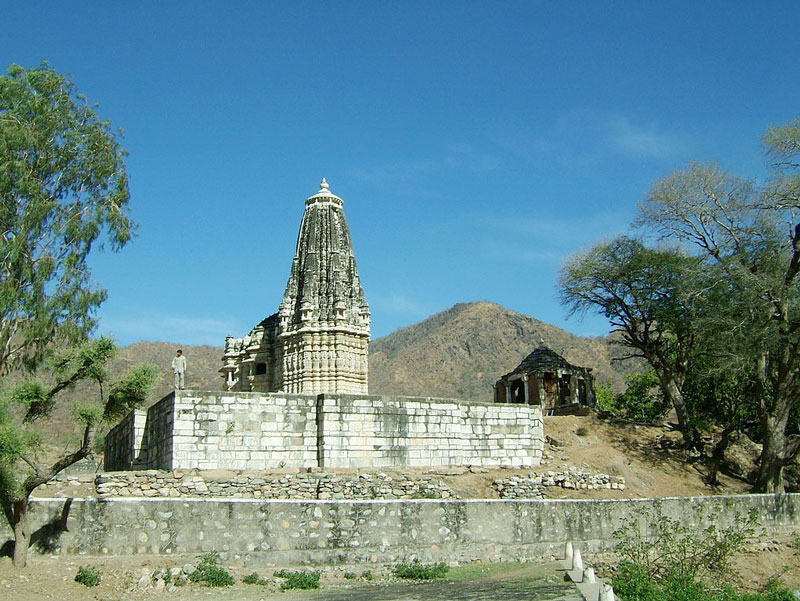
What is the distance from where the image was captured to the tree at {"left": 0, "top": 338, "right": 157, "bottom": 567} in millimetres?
12359

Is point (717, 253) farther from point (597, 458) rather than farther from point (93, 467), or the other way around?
point (93, 467)

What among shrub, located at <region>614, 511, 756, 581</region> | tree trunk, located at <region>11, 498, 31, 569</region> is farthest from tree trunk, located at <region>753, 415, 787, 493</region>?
tree trunk, located at <region>11, 498, 31, 569</region>

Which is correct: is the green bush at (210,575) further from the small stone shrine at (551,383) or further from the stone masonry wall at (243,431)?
the small stone shrine at (551,383)

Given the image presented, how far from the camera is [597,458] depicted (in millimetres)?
24703

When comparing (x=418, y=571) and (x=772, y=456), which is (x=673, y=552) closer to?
(x=418, y=571)

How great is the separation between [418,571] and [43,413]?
7.91 metres

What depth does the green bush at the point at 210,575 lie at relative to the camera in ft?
39.5

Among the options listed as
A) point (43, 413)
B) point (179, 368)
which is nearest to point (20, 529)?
point (43, 413)

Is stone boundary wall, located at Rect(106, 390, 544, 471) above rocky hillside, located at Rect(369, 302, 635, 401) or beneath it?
beneath

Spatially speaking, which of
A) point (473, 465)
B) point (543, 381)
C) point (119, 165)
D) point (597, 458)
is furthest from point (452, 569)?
point (543, 381)

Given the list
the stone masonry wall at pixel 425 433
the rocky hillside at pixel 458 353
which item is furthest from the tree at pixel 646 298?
the rocky hillside at pixel 458 353

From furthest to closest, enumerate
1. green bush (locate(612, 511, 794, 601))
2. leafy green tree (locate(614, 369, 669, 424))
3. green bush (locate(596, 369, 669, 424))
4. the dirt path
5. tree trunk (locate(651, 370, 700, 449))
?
leafy green tree (locate(614, 369, 669, 424))
green bush (locate(596, 369, 669, 424))
tree trunk (locate(651, 370, 700, 449))
green bush (locate(612, 511, 794, 601))
the dirt path

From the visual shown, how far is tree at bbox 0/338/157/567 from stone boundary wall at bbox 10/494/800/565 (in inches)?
16.5

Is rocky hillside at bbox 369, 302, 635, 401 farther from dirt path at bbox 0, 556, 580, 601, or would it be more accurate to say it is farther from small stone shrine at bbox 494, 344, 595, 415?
dirt path at bbox 0, 556, 580, 601
